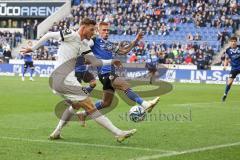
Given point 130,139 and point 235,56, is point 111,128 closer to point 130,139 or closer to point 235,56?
point 130,139

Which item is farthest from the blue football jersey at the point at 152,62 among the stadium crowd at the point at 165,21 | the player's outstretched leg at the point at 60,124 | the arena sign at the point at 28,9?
the player's outstretched leg at the point at 60,124

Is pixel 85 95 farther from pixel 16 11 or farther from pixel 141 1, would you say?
pixel 16 11

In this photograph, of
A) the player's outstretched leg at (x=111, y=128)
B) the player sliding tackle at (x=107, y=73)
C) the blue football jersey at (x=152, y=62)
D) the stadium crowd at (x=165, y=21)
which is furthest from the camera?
the stadium crowd at (x=165, y=21)

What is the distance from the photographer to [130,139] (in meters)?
11.1

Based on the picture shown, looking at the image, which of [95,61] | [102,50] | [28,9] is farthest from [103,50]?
[28,9]

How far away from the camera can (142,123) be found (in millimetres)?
14062

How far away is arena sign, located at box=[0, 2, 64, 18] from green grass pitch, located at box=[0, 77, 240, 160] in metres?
43.0

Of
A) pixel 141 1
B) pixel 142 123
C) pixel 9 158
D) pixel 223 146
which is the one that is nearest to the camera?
pixel 9 158

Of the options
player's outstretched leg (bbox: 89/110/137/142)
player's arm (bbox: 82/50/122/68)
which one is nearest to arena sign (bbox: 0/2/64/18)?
player's arm (bbox: 82/50/122/68)

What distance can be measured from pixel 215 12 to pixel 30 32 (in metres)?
17.7

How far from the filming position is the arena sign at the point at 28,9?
60.3 metres

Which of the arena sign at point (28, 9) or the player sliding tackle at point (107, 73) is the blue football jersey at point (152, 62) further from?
the player sliding tackle at point (107, 73)

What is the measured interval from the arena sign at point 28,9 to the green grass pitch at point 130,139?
43.0 meters

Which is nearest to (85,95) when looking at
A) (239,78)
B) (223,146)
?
(223,146)
